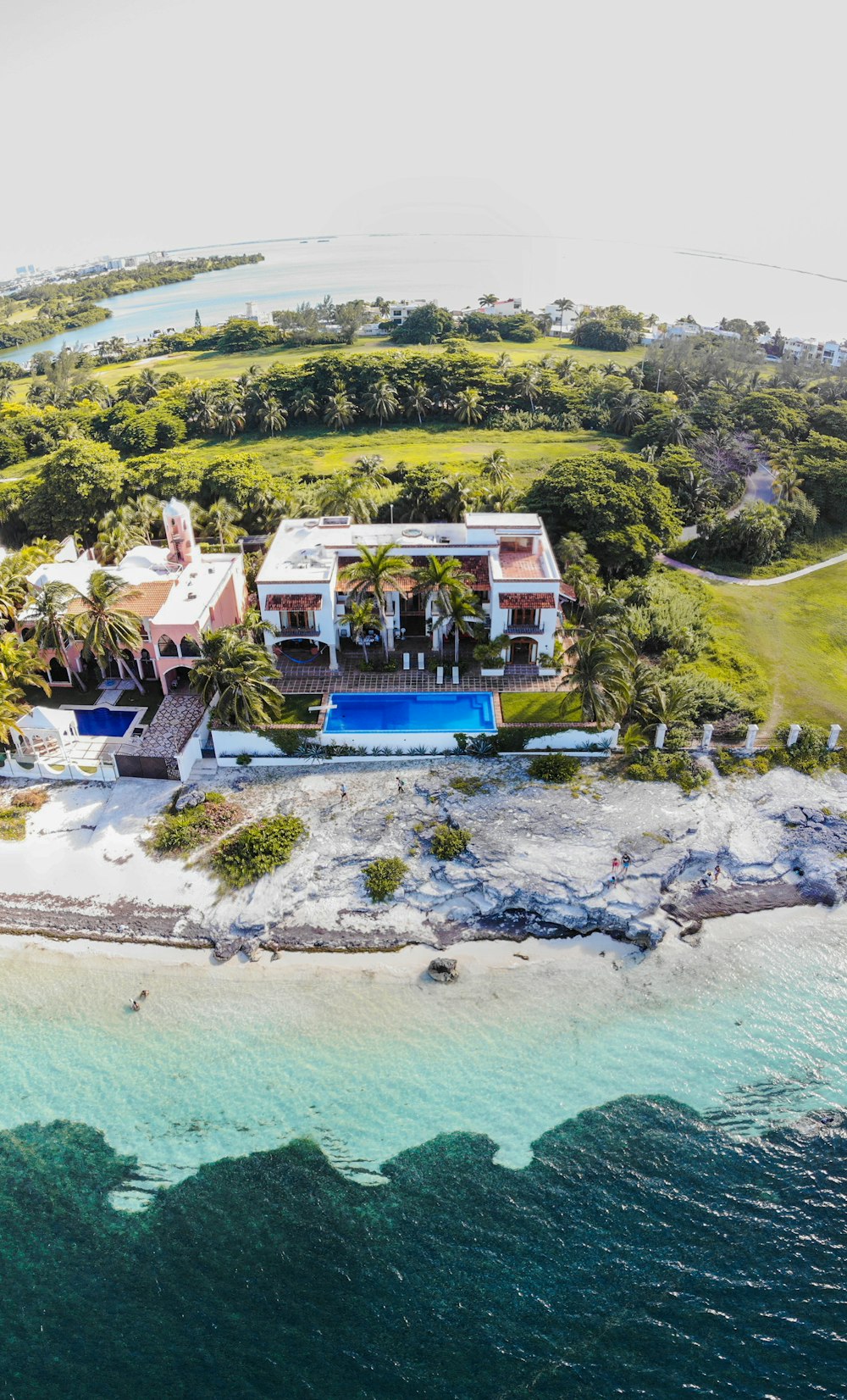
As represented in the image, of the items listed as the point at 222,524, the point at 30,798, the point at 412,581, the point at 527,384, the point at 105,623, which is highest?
the point at 527,384

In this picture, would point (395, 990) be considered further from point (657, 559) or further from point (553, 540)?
point (657, 559)

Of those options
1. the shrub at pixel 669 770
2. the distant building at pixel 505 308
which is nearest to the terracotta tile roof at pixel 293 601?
the shrub at pixel 669 770

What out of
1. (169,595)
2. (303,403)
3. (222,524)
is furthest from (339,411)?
(169,595)

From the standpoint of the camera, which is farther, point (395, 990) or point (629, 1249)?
point (395, 990)

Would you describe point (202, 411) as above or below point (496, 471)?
above

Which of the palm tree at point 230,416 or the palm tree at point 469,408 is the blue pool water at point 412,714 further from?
the palm tree at point 230,416

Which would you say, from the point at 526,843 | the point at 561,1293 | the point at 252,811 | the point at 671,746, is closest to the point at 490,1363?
the point at 561,1293

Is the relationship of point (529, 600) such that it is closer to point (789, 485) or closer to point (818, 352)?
point (789, 485)
